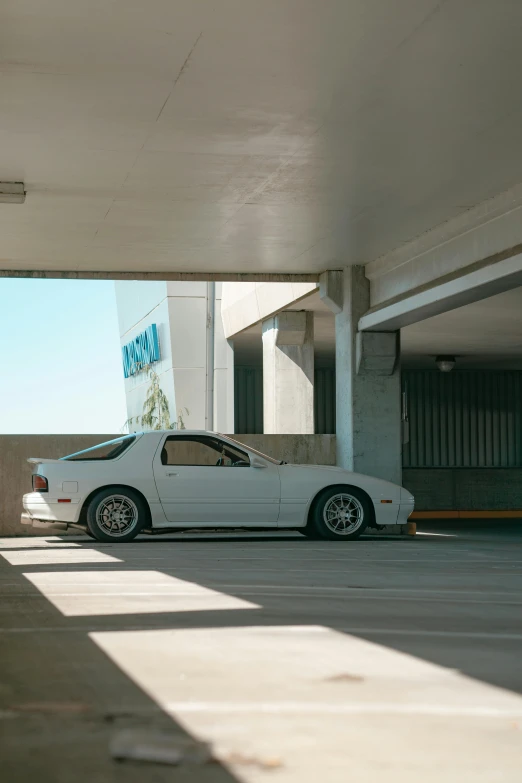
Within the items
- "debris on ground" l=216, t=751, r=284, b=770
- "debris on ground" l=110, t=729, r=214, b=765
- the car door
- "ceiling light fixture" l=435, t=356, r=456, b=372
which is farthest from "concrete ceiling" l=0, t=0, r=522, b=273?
"ceiling light fixture" l=435, t=356, r=456, b=372

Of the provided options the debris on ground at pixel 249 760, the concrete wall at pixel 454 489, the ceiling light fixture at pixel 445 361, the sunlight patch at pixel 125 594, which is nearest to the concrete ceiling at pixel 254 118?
the sunlight patch at pixel 125 594

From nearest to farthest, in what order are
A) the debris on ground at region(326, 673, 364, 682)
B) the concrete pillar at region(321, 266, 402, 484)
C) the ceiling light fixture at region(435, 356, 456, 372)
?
1. the debris on ground at region(326, 673, 364, 682)
2. the concrete pillar at region(321, 266, 402, 484)
3. the ceiling light fixture at region(435, 356, 456, 372)

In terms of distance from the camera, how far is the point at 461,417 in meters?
30.1

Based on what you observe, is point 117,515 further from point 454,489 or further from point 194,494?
point 454,489

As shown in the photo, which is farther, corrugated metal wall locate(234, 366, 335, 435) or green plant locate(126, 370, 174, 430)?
corrugated metal wall locate(234, 366, 335, 435)

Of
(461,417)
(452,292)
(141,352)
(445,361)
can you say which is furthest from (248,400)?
(452,292)

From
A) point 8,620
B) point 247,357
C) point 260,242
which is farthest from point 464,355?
point 8,620

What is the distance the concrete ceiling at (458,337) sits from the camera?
18234 millimetres

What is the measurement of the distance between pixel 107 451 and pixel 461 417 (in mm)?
19017

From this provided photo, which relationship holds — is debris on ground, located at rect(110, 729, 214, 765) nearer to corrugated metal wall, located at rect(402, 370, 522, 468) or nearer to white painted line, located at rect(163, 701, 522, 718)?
white painted line, located at rect(163, 701, 522, 718)

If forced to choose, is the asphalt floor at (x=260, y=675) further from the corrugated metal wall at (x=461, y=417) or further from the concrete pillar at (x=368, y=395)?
the corrugated metal wall at (x=461, y=417)

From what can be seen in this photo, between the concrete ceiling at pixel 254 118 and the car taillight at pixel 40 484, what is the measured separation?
3300 mm

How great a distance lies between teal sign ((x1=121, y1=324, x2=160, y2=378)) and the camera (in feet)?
85.3

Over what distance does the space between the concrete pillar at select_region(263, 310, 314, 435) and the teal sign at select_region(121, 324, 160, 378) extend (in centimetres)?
617
